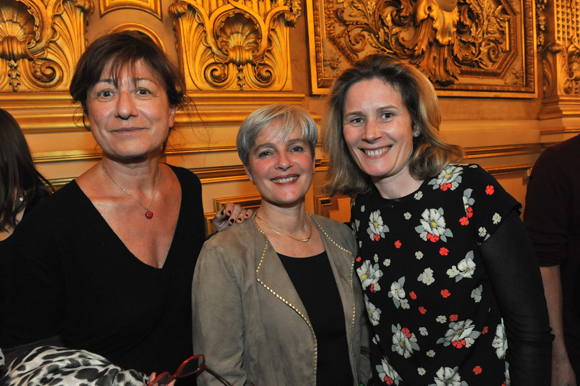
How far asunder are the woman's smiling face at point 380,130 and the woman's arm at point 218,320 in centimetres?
59

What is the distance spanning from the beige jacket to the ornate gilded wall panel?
133 centimetres

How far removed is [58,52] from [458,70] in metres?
2.52

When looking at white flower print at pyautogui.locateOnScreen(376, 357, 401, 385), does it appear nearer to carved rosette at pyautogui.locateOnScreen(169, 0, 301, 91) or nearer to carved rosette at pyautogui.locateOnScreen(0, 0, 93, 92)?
carved rosette at pyautogui.locateOnScreen(169, 0, 301, 91)

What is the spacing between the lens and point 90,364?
101 cm

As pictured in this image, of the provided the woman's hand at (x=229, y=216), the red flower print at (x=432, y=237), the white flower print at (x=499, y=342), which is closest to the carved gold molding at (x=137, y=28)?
the woman's hand at (x=229, y=216)

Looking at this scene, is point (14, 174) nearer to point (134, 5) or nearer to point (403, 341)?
point (134, 5)

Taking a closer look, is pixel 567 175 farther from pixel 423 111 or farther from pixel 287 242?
pixel 287 242

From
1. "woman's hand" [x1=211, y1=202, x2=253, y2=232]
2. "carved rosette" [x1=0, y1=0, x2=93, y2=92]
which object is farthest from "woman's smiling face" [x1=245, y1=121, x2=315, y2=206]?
"carved rosette" [x1=0, y1=0, x2=93, y2=92]

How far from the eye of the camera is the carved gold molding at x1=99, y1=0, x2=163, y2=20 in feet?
6.18

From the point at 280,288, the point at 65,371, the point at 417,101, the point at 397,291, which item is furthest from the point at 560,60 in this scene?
the point at 65,371

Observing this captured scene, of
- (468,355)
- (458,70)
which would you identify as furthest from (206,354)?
(458,70)

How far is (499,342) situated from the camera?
1.37 metres

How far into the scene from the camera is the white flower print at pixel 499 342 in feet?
4.47

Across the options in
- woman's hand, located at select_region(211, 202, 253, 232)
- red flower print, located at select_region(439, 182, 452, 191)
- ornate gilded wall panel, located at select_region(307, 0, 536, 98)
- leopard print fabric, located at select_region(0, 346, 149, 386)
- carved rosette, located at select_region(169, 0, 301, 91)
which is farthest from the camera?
ornate gilded wall panel, located at select_region(307, 0, 536, 98)
